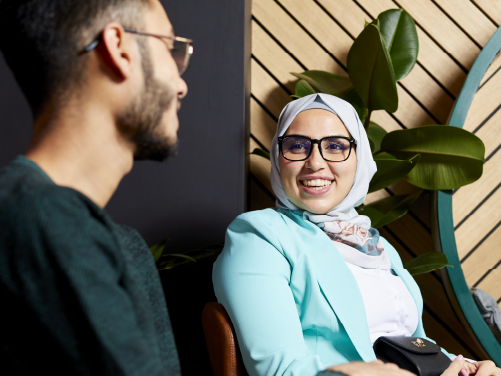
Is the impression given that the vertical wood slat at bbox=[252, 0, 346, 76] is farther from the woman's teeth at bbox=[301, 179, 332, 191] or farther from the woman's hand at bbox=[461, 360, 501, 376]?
the woman's hand at bbox=[461, 360, 501, 376]

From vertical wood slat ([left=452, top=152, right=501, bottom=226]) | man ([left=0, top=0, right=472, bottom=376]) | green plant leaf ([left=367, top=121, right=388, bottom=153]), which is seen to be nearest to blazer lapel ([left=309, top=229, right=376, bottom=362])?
man ([left=0, top=0, right=472, bottom=376])

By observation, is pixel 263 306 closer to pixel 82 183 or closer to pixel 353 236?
pixel 353 236

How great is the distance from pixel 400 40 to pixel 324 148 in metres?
0.77

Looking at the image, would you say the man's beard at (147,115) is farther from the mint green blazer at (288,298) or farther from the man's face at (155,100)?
the mint green blazer at (288,298)

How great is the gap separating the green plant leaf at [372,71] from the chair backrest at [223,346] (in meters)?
1.04

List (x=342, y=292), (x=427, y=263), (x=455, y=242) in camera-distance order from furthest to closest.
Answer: (x=455, y=242) < (x=427, y=263) < (x=342, y=292)

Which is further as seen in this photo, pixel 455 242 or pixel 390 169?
pixel 455 242

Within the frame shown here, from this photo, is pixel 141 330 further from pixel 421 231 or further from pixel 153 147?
pixel 421 231

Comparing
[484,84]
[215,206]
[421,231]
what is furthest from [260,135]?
[484,84]

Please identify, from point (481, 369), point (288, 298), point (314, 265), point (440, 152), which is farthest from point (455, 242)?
point (288, 298)

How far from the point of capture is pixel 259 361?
3.17 feet

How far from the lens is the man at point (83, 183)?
0.44m

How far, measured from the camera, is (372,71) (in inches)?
61.2

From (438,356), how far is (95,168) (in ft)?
3.28
